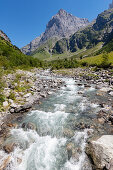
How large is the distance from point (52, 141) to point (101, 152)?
4.15 m

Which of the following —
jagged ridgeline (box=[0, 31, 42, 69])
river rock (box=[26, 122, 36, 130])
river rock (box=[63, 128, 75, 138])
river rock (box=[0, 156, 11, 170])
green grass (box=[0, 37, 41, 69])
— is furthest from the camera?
jagged ridgeline (box=[0, 31, 42, 69])

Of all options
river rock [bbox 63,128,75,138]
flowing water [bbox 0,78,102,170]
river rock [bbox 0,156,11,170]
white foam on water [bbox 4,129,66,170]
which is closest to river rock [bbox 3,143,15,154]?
flowing water [bbox 0,78,102,170]

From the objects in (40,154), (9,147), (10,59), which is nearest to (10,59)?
(10,59)

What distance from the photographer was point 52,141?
8617 millimetres

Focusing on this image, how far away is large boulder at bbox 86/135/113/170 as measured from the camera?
5.88 m

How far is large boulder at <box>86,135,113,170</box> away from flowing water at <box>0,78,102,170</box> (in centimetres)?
54

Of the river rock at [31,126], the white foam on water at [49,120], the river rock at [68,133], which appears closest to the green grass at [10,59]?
the white foam on water at [49,120]

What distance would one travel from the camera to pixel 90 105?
14.5 m

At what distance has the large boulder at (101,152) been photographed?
5.88 metres

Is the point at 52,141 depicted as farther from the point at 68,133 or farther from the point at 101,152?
the point at 101,152

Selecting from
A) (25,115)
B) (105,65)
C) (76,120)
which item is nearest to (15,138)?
(25,115)

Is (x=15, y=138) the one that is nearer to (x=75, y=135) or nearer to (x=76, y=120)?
(x=75, y=135)

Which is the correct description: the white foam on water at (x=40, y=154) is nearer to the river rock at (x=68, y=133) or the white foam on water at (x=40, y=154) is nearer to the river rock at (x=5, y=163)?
the river rock at (x=5, y=163)

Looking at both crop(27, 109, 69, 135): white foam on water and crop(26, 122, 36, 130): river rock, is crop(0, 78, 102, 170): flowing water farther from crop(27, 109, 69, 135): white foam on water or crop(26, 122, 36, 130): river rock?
crop(26, 122, 36, 130): river rock
